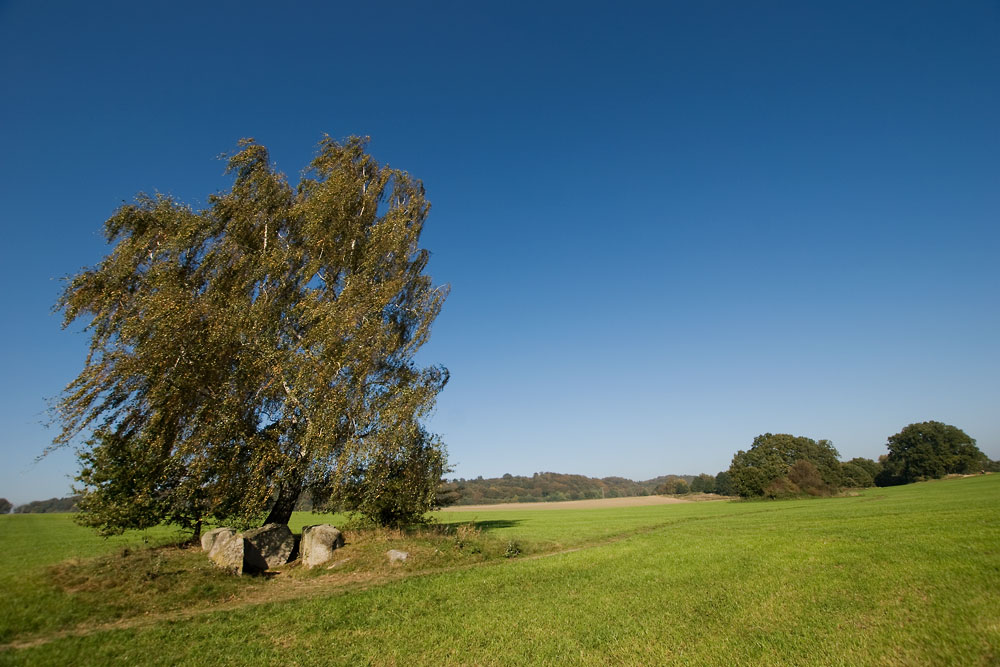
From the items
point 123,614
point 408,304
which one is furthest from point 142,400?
point 408,304

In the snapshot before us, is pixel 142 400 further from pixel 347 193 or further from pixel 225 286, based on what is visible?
pixel 347 193

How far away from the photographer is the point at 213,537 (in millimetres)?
18609

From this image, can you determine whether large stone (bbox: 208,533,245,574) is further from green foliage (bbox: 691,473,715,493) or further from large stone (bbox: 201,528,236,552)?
green foliage (bbox: 691,473,715,493)

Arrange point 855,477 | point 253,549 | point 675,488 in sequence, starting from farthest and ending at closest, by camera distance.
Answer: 1. point 675,488
2. point 855,477
3. point 253,549

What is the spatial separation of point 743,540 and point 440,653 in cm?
1994

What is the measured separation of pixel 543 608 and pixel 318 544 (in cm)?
1191

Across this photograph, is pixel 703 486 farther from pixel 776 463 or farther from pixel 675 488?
pixel 776 463

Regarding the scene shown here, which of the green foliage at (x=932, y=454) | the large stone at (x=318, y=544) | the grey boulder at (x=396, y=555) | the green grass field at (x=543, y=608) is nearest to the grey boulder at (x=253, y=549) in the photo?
the large stone at (x=318, y=544)

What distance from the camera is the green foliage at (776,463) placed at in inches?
2980

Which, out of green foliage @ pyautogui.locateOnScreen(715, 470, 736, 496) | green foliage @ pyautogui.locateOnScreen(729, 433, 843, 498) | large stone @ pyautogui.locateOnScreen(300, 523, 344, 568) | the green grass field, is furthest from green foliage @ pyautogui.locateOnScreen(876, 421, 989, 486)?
large stone @ pyautogui.locateOnScreen(300, 523, 344, 568)

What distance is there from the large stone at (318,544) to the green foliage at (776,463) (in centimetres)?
7859

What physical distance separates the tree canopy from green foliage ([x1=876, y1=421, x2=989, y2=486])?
13245cm

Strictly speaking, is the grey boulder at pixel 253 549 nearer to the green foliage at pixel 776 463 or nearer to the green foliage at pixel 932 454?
the green foliage at pixel 776 463

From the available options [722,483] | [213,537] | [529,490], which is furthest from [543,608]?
[529,490]
